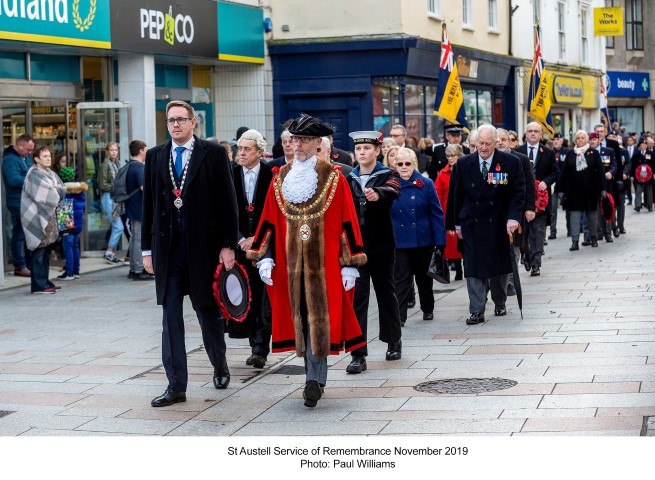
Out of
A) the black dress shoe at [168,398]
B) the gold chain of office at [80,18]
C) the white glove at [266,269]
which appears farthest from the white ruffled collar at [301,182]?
the gold chain of office at [80,18]

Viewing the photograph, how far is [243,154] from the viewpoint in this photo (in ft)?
33.0

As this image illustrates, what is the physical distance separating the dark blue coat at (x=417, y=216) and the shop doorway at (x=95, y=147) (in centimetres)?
812

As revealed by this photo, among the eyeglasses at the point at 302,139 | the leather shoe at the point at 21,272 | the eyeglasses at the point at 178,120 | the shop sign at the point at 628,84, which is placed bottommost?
the leather shoe at the point at 21,272

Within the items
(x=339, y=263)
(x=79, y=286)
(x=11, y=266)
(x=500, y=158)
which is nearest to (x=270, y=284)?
(x=339, y=263)

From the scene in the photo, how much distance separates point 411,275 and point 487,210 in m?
0.97

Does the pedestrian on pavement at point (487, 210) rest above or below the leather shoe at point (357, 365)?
above

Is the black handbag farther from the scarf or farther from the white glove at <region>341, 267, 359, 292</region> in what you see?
the scarf

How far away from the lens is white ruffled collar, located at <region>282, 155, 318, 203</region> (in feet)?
27.5

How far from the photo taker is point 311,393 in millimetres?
8305

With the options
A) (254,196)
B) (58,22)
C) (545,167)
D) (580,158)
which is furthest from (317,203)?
(580,158)

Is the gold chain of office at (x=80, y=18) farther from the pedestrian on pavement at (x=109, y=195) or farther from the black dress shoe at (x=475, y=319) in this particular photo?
the black dress shoe at (x=475, y=319)

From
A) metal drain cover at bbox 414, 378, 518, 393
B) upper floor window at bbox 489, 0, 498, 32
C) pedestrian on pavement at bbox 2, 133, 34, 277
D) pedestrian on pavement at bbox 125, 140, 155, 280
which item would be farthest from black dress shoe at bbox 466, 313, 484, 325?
upper floor window at bbox 489, 0, 498, 32

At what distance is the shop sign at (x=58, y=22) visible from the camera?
16203mm
